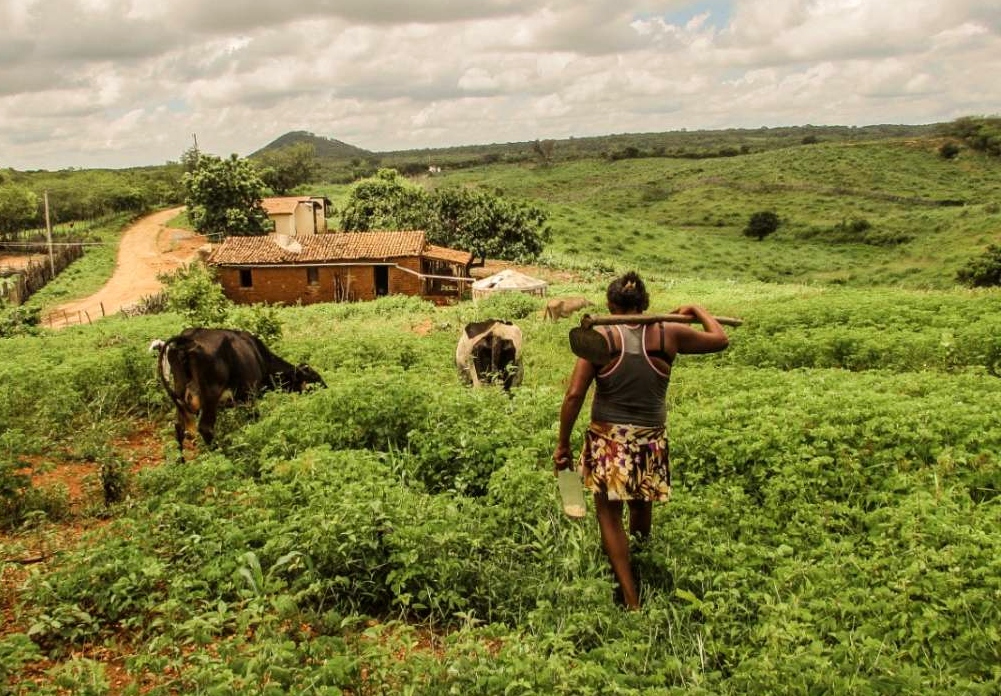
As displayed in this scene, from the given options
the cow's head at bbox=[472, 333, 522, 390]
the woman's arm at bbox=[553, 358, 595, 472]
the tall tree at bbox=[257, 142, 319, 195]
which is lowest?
the cow's head at bbox=[472, 333, 522, 390]

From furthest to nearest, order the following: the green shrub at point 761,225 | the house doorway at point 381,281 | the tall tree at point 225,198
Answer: the green shrub at point 761,225 → the tall tree at point 225,198 → the house doorway at point 381,281

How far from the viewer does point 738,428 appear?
6734 millimetres

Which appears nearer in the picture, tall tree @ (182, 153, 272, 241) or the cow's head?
the cow's head

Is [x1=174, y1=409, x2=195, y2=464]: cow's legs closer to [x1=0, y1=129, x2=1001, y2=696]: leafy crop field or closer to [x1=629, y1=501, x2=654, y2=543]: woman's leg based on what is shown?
[x1=0, y1=129, x2=1001, y2=696]: leafy crop field

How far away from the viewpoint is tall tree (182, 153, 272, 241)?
46438 mm

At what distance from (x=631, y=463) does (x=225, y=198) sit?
47115 millimetres

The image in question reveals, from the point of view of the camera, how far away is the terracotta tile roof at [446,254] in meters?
34.6

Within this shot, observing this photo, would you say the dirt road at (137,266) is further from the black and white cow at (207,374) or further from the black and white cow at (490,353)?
the black and white cow at (490,353)

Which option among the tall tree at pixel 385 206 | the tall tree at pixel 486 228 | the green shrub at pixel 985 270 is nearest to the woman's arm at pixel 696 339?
the green shrub at pixel 985 270

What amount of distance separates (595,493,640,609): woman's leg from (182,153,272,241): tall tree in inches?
1797

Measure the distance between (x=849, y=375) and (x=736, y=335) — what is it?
3890 mm

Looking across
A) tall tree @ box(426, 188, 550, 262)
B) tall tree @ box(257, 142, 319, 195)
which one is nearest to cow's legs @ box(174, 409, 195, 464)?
tall tree @ box(426, 188, 550, 262)

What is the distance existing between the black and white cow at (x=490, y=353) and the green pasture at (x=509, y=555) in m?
2.19

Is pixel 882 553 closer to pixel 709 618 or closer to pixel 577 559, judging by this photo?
pixel 709 618
